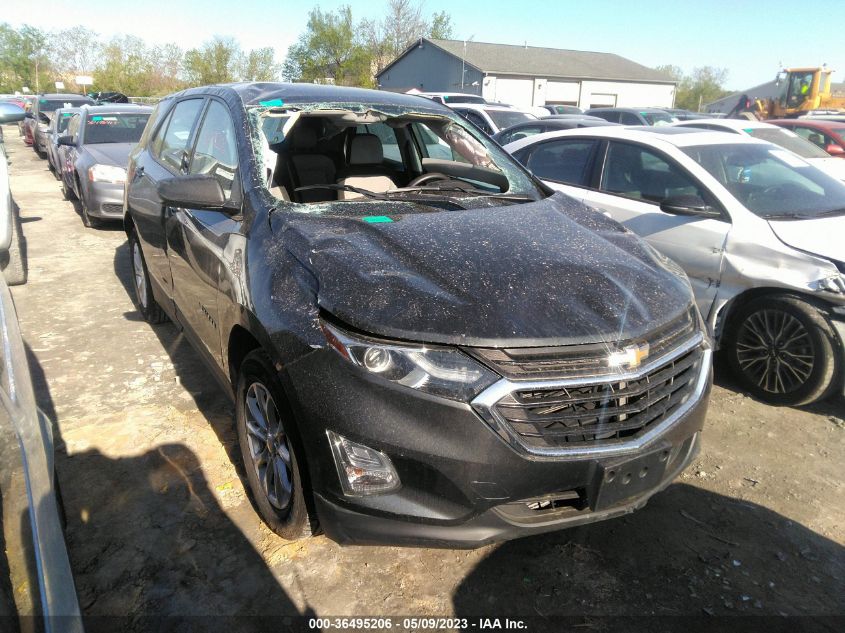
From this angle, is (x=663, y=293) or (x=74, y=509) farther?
(x=74, y=509)

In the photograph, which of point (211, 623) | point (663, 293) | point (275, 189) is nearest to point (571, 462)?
point (663, 293)

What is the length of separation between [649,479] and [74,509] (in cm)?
252

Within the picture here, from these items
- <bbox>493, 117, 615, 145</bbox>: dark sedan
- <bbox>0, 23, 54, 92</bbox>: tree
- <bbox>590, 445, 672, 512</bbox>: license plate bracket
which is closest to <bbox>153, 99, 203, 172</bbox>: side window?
<bbox>590, 445, 672, 512</bbox>: license plate bracket

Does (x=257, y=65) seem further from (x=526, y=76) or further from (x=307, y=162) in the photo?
(x=307, y=162)

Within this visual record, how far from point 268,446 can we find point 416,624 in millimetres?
918

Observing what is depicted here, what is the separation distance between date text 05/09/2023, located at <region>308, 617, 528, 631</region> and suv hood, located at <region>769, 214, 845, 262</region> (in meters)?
2.98

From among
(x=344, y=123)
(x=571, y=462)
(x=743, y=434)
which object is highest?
(x=344, y=123)

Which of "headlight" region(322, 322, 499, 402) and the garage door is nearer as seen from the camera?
"headlight" region(322, 322, 499, 402)

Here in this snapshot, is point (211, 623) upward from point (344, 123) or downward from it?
downward

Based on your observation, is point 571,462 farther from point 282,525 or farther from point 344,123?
point 344,123

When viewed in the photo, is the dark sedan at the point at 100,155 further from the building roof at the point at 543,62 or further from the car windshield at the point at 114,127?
the building roof at the point at 543,62

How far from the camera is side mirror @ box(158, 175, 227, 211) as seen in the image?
9.52 feet

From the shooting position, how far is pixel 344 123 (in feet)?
12.6

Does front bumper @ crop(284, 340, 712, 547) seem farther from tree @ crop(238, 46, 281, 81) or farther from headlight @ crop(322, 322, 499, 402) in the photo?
tree @ crop(238, 46, 281, 81)
